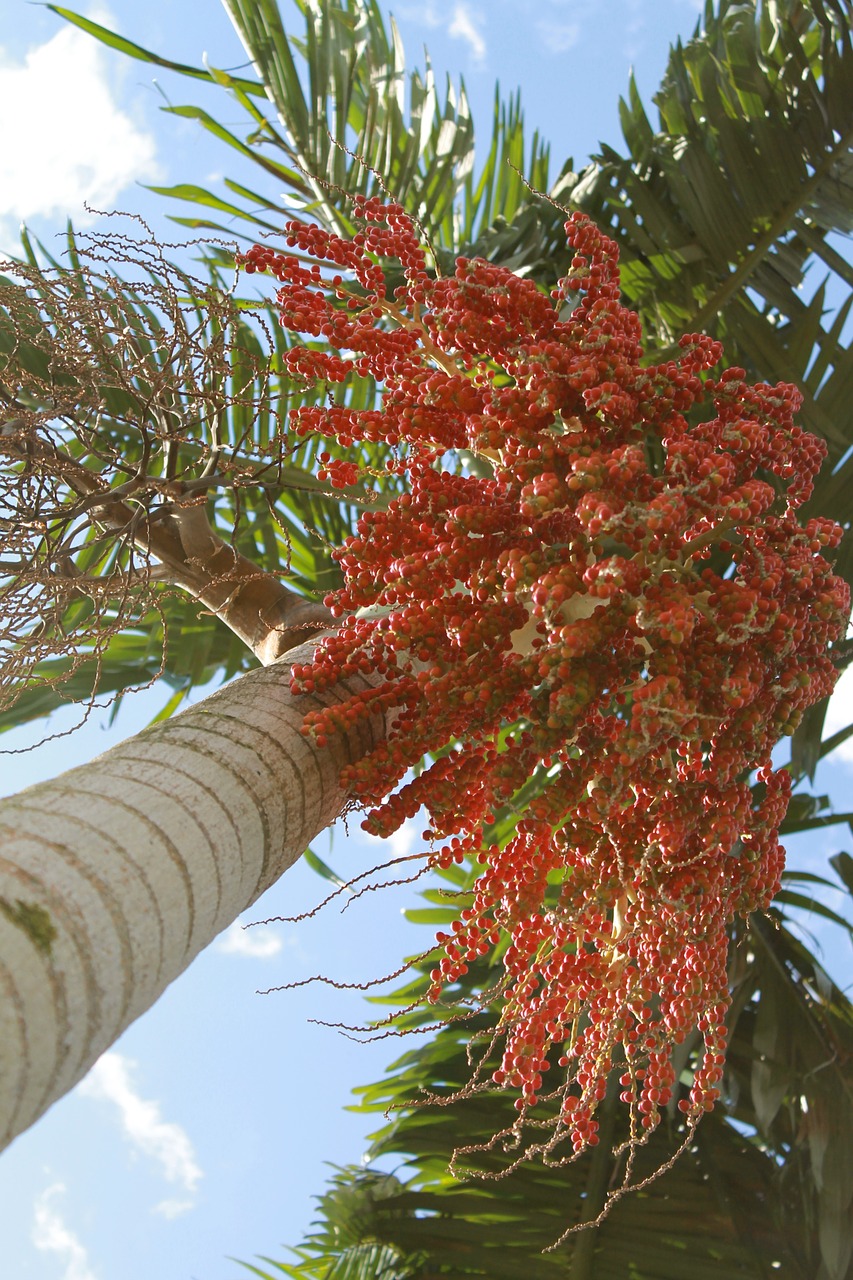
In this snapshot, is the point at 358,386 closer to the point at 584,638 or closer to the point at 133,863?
the point at 584,638

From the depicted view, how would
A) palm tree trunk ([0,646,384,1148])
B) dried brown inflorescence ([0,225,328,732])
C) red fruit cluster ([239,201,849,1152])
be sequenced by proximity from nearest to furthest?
palm tree trunk ([0,646,384,1148]), red fruit cluster ([239,201,849,1152]), dried brown inflorescence ([0,225,328,732])

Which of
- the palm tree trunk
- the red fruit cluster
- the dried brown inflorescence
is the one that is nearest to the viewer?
the palm tree trunk

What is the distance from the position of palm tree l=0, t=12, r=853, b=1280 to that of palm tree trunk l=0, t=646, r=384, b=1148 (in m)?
0.02

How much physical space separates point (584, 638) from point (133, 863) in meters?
0.75

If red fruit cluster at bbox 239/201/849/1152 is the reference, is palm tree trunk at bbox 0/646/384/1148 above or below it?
below

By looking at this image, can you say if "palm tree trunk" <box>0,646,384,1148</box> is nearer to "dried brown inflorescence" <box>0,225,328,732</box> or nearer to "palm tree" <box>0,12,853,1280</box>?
"palm tree" <box>0,12,853,1280</box>

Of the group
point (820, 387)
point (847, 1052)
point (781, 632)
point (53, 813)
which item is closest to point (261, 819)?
point (53, 813)

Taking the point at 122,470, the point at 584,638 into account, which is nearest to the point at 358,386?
the point at 122,470

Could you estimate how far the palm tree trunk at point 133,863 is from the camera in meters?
1.04

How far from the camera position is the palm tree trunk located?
1045 millimetres

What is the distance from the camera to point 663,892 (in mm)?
1812

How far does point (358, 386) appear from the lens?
455 cm

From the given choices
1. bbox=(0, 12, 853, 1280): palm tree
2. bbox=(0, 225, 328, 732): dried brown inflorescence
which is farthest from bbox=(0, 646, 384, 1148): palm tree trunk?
bbox=(0, 225, 328, 732): dried brown inflorescence

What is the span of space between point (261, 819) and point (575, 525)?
28.5 inches
